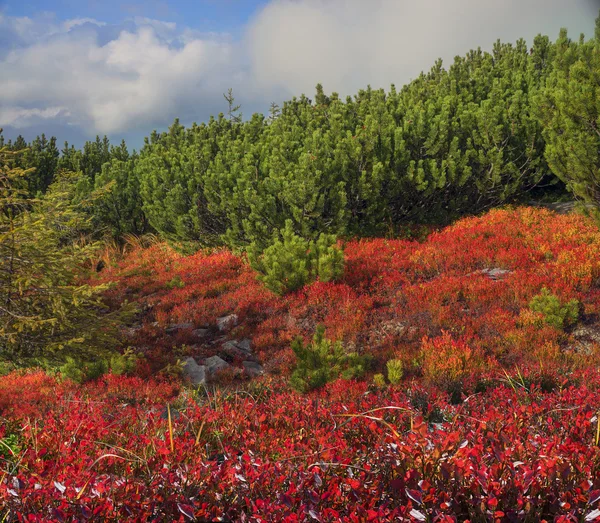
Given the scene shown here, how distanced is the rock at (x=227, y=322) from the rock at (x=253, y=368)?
1.56m

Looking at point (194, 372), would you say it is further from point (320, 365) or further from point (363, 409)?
point (363, 409)

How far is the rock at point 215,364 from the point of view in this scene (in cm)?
723

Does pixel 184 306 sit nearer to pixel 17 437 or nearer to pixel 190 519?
pixel 17 437

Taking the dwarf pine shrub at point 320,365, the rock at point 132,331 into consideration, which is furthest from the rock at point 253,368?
the rock at point 132,331

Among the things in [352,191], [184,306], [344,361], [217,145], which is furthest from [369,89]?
[344,361]

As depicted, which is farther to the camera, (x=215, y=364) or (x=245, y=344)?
(x=245, y=344)

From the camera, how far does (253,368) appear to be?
7.38 metres

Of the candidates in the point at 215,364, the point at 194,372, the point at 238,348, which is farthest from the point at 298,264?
the point at 194,372

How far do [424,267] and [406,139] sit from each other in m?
4.28

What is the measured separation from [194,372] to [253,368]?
2.83 ft

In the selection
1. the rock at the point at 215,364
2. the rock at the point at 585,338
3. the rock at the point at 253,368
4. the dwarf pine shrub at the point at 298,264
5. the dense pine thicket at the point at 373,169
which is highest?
the dense pine thicket at the point at 373,169

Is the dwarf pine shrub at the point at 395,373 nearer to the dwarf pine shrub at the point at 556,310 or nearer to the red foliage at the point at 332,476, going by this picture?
the red foliage at the point at 332,476

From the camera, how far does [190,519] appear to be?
2.03 meters

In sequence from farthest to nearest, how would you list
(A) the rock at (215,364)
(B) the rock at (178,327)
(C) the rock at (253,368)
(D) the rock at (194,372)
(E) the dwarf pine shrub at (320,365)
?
(B) the rock at (178,327) < (A) the rock at (215,364) < (C) the rock at (253,368) < (D) the rock at (194,372) < (E) the dwarf pine shrub at (320,365)
